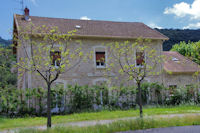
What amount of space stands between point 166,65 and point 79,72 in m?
8.50

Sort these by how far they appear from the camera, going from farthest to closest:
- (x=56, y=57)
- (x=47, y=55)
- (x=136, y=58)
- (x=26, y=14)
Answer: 1. (x=26, y=14)
2. (x=56, y=57)
3. (x=136, y=58)
4. (x=47, y=55)

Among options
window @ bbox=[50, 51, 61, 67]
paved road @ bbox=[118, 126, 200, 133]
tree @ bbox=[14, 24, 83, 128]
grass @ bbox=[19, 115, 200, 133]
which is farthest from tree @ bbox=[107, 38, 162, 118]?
window @ bbox=[50, 51, 61, 67]

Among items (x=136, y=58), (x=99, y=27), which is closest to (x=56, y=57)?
(x=136, y=58)


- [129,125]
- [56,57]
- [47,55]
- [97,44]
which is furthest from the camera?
[97,44]

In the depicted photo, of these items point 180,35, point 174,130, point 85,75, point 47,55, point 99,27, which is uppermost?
point 180,35

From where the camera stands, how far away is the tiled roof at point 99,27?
53.0 ft

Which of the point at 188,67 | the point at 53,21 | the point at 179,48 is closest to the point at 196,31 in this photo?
the point at 179,48

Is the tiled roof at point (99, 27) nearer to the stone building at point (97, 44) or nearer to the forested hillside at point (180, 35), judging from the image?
the stone building at point (97, 44)

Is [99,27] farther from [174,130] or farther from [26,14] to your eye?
[174,130]

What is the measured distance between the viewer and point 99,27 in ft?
59.1

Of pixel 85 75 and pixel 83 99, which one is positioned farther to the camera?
pixel 85 75

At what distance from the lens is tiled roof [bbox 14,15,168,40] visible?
16163mm

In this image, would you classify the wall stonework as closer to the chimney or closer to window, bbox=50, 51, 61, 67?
window, bbox=50, 51, 61, 67

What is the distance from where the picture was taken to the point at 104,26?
60.6 ft
